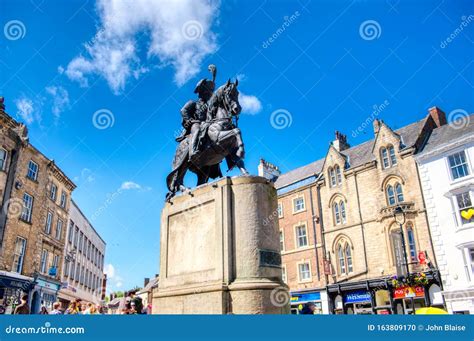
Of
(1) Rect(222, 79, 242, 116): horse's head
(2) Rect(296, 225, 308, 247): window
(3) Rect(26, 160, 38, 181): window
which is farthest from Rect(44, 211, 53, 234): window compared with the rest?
(1) Rect(222, 79, 242, 116): horse's head

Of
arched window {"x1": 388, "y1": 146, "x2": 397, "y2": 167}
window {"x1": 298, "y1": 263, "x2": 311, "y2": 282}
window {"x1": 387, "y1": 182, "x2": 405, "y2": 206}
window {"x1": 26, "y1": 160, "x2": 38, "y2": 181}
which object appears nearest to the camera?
window {"x1": 387, "y1": 182, "x2": 405, "y2": 206}

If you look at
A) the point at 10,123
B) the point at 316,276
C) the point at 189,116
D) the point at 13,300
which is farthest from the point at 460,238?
the point at 10,123

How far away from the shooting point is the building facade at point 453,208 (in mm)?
24438

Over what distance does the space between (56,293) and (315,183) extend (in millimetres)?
26437

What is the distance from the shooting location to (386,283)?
28.2 metres

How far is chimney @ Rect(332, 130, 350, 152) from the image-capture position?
39.2 meters

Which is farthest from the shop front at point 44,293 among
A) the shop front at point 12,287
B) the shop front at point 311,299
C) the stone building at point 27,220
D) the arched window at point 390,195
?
the arched window at point 390,195

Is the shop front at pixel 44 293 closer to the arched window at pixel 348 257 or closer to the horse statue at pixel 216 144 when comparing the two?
the arched window at pixel 348 257

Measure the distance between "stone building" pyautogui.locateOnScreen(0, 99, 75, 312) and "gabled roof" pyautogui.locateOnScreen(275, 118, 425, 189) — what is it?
2293cm

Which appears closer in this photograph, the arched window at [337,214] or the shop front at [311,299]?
the shop front at [311,299]

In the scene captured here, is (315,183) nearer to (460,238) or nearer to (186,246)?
(460,238)

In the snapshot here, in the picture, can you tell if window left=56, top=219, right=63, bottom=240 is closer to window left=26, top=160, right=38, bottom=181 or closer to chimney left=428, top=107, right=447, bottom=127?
window left=26, top=160, right=38, bottom=181

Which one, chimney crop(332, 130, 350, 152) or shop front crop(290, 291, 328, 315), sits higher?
chimney crop(332, 130, 350, 152)

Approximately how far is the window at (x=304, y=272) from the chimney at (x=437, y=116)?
1715cm
